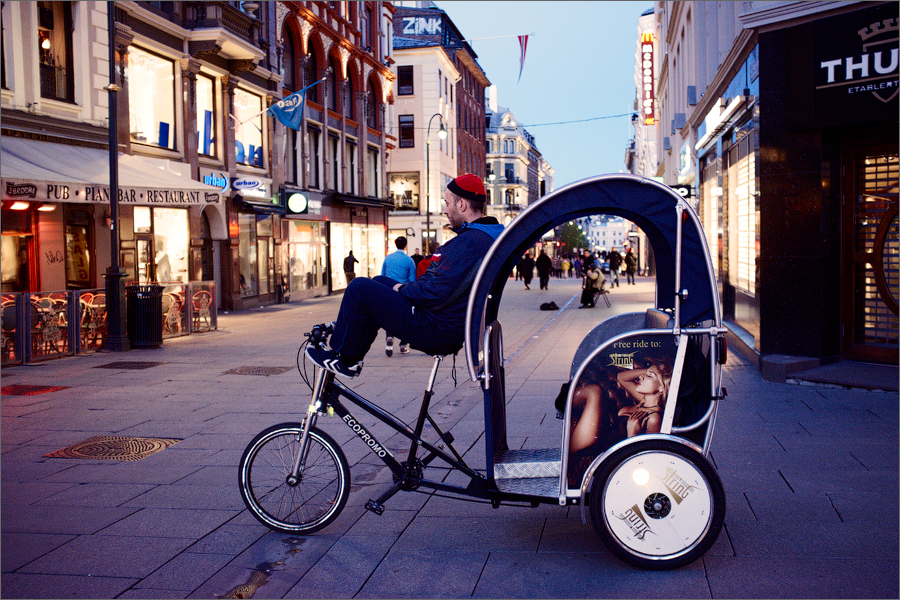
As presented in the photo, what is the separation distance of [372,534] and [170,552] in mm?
1136

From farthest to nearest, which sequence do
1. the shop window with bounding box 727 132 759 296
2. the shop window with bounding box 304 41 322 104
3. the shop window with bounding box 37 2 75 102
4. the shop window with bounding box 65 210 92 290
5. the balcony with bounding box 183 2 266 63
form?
1. the shop window with bounding box 304 41 322 104
2. the balcony with bounding box 183 2 266 63
3. the shop window with bounding box 65 210 92 290
4. the shop window with bounding box 37 2 75 102
5. the shop window with bounding box 727 132 759 296

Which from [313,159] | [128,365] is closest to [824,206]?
[128,365]

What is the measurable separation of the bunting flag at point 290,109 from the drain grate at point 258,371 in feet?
48.8

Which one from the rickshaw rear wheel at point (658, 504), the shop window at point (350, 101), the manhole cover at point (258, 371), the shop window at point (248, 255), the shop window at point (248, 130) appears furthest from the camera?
the shop window at point (350, 101)

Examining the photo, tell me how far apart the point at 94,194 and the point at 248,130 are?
12.7m

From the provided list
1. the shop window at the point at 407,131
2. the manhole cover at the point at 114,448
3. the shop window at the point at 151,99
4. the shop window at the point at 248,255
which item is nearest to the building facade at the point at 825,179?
the manhole cover at the point at 114,448

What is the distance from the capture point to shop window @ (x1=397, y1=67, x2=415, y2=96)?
56.3m

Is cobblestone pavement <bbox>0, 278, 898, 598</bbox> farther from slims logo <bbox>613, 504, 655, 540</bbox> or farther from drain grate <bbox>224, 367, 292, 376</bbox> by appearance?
drain grate <bbox>224, 367, 292, 376</bbox>

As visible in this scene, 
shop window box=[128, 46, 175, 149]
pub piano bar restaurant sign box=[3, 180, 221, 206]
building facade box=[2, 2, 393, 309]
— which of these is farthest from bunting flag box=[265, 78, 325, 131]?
pub piano bar restaurant sign box=[3, 180, 221, 206]

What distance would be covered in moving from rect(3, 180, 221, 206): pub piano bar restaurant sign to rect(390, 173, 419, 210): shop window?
39.1m

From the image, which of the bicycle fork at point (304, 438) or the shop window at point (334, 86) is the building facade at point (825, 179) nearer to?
the bicycle fork at point (304, 438)

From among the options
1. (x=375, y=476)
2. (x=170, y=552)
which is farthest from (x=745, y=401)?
(x=170, y=552)

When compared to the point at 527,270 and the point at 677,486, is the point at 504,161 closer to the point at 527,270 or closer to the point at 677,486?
the point at 527,270

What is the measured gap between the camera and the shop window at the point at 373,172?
40.2 metres
